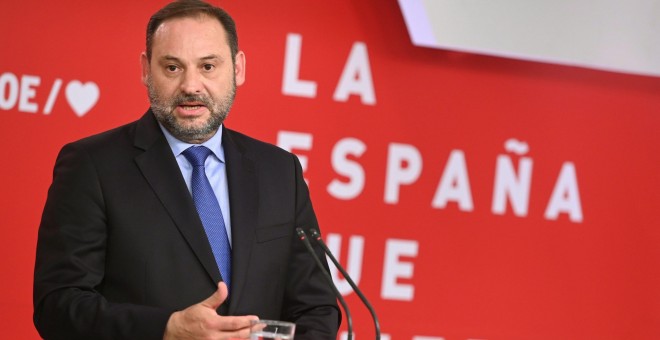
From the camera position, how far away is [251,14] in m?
3.56

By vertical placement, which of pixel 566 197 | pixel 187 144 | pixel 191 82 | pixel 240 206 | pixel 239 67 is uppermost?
pixel 566 197

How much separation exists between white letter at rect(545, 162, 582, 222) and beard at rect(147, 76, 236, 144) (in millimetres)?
1979

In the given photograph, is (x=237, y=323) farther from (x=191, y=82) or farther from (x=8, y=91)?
(x=8, y=91)

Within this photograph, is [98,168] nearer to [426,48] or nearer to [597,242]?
[426,48]

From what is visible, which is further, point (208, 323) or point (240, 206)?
point (240, 206)

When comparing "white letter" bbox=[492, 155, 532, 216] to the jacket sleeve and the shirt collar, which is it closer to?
the shirt collar

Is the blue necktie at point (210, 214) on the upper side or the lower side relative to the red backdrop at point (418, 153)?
lower

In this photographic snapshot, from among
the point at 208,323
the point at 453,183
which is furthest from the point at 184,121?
the point at 453,183

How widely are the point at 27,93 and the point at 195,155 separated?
1520mm

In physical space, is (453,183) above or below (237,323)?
above

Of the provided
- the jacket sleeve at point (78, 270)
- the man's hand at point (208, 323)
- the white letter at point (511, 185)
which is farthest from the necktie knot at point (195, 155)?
the white letter at point (511, 185)

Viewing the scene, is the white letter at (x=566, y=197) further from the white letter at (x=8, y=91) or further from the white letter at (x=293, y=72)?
the white letter at (x=8, y=91)

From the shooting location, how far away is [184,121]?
2068mm

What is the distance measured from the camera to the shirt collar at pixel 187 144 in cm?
211
